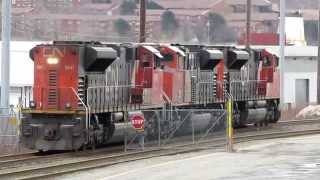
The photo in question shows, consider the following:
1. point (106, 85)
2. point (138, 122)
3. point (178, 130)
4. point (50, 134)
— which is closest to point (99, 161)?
point (50, 134)

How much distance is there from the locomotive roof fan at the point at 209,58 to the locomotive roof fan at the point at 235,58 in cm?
157

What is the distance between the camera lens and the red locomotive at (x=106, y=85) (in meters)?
20.8

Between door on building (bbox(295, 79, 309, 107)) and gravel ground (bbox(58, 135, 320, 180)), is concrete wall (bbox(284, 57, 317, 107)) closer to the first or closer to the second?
door on building (bbox(295, 79, 309, 107))

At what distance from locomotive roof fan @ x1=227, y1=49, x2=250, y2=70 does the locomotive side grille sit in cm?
1121

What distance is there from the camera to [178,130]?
81.5 feet

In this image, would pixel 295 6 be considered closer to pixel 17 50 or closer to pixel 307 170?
pixel 17 50

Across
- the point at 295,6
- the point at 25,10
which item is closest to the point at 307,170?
the point at 25,10

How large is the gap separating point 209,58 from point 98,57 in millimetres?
8136

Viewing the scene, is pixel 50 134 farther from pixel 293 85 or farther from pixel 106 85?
pixel 293 85

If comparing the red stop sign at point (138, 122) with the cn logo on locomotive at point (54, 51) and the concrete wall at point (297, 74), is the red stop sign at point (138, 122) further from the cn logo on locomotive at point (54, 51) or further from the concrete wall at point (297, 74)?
the concrete wall at point (297, 74)

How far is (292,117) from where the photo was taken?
137 feet

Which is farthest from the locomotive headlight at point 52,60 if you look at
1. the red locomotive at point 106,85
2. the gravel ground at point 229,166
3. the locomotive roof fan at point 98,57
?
the gravel ground at point 229,166

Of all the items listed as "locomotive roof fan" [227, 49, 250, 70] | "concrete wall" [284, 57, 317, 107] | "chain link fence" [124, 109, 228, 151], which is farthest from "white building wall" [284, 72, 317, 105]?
"chain link fence" [124, 109, 228, 151]

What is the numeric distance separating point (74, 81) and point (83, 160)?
3.41m
